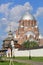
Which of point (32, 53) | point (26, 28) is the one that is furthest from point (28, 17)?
point (32, 53)

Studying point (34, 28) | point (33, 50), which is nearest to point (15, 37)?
point (34, 28)

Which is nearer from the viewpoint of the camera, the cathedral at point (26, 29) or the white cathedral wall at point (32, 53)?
the white cathedral wall at point (32, 53)

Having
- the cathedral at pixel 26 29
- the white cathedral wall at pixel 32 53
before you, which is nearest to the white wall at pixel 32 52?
the white cathedral wall at pixel 32 53

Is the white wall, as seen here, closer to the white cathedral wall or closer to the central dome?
the white cathedral wall

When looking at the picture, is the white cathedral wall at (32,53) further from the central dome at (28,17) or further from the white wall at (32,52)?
the central dome at (28,17)

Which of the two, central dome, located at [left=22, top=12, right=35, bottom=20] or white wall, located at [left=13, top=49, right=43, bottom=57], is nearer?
white wall, located at [left=13, top=49, right=43, bottom=57]

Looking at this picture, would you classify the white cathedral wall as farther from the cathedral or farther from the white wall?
the cathedral

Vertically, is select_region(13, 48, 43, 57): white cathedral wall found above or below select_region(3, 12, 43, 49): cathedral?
below

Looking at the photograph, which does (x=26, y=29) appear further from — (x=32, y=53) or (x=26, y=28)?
(x=32, y=53)

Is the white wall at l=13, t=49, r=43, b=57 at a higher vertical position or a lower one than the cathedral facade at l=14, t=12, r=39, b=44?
lower

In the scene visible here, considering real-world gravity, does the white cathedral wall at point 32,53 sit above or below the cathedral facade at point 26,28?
below

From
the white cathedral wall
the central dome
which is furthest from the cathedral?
the white cathedral wall

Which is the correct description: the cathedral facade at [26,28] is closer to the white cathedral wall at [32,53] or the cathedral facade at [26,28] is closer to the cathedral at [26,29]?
the cathedral at [26,29]

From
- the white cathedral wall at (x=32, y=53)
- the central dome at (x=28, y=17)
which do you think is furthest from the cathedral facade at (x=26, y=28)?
the white cathedral wall at (x=32, y=53)
